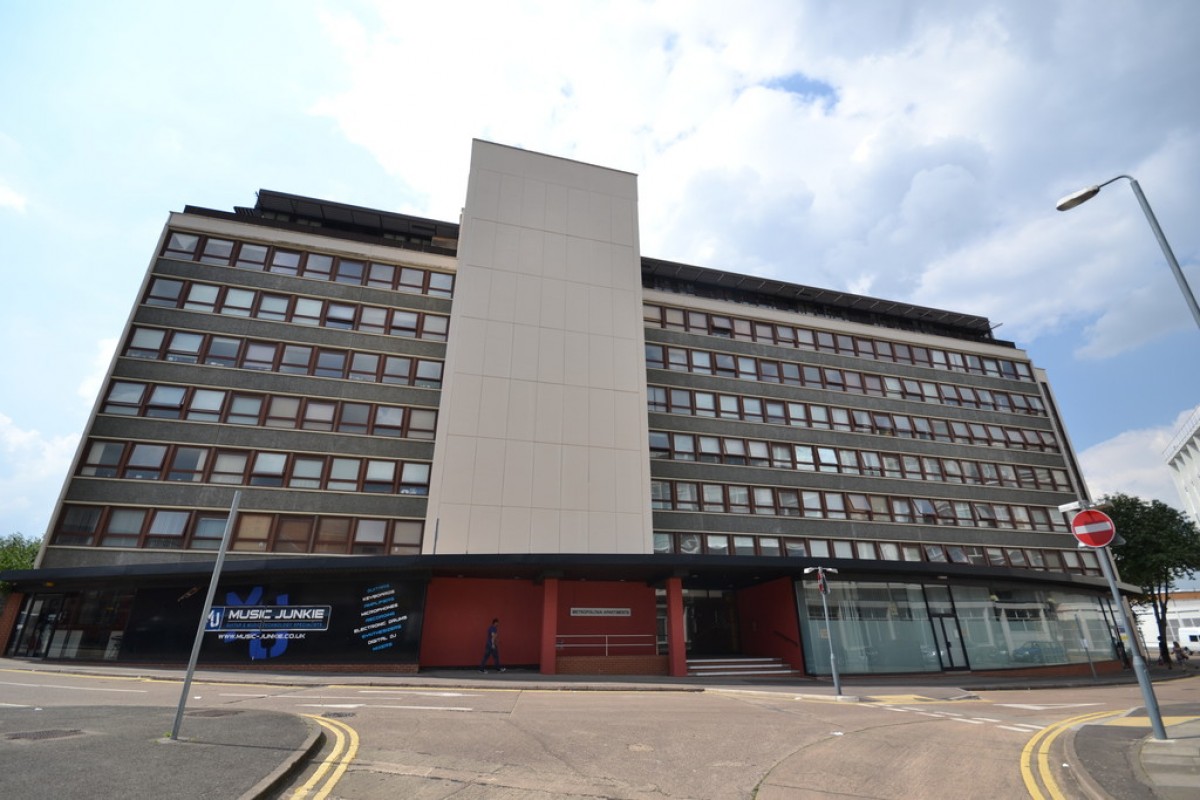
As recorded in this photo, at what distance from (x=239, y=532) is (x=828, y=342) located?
35435mm

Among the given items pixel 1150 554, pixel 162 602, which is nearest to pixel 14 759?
pixel 162 602

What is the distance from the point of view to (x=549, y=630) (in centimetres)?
2189

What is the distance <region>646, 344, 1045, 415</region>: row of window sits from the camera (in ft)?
119

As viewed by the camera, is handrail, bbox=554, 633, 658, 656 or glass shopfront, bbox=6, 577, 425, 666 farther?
handrail, bbox=554, 633, 658, 656

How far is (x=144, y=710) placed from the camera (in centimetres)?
1032

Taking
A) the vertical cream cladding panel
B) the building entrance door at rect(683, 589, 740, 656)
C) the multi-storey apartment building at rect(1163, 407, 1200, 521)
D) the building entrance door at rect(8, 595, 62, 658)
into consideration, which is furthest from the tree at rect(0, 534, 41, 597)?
the multi-storey apartment building at rect(1163, 407, 1200, 521)

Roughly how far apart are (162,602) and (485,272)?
63.8 feet

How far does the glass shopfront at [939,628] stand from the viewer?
78.9 feet

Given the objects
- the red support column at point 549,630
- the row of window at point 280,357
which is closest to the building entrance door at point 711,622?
the red support column at point 549,630

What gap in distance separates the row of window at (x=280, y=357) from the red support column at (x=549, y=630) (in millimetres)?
12457

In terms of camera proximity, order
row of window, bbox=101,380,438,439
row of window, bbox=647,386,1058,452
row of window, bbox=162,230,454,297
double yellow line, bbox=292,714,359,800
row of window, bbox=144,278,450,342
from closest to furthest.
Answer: double yellow line, bbox=292,714,359,800, row of window, bbox=101,380,438,439, row of window, bbox=144,278,450,342, row of window, bbox=162,230,454,297, row of window, bbox=647,386,1058,452

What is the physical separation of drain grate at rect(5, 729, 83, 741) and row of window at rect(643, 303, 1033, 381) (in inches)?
1244

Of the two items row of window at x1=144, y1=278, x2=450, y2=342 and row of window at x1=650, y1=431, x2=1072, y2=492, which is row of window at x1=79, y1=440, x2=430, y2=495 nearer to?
row of window at x1=144, y1=278, x2=450, y2=342

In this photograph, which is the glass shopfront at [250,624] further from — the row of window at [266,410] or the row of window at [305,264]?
the row of window at [305,264]
